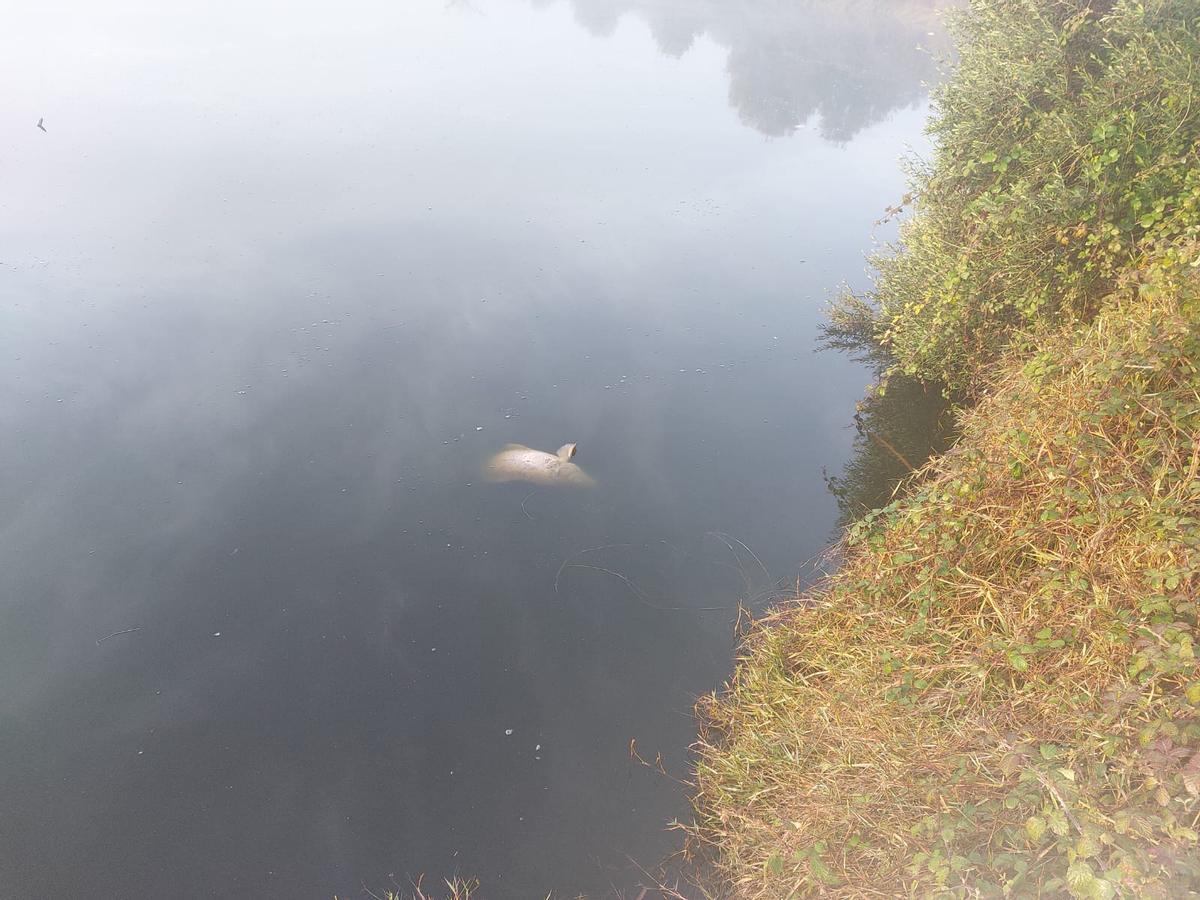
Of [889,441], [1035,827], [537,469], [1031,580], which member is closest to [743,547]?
[537,469]

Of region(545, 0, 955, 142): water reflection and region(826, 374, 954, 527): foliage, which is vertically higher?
region(545, 0, 955, 142): water reflection

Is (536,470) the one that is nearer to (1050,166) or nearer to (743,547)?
(743,547)

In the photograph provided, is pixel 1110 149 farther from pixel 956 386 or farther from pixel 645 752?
pixel 645 752

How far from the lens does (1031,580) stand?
18.1ft

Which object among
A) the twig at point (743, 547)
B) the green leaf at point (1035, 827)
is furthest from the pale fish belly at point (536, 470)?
the green leaf at point (1035, 827)

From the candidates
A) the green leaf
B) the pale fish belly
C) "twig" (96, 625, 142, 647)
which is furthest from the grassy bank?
"twig" (96, 625, 142, 647)

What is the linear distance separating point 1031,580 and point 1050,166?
18.1 feet

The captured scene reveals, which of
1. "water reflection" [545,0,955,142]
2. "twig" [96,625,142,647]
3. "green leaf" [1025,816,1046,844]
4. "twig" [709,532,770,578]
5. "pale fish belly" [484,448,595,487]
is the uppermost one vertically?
"water reflection" [545,0,955,142]

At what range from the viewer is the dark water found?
20.9 feet

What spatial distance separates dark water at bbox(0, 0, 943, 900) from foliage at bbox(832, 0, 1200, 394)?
2889 mm

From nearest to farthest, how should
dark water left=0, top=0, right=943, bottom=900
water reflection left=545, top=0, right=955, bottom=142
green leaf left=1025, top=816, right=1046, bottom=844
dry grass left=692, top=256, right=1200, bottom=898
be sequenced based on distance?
green leaf left=1025, top=816, right=1046, bottom=844, dry grass left=692, top=256, right=1200, bottom=898, dark water left=0, top=0, right=943, bottom=900, water reflection left=545, top=0, right=955, bottom=142

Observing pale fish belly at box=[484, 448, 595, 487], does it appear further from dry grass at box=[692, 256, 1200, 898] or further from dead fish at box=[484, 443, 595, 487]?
dry grass at box=[692, 256, 1200, 898]

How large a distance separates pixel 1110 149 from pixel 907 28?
1730 inches

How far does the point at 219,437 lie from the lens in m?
10.4
